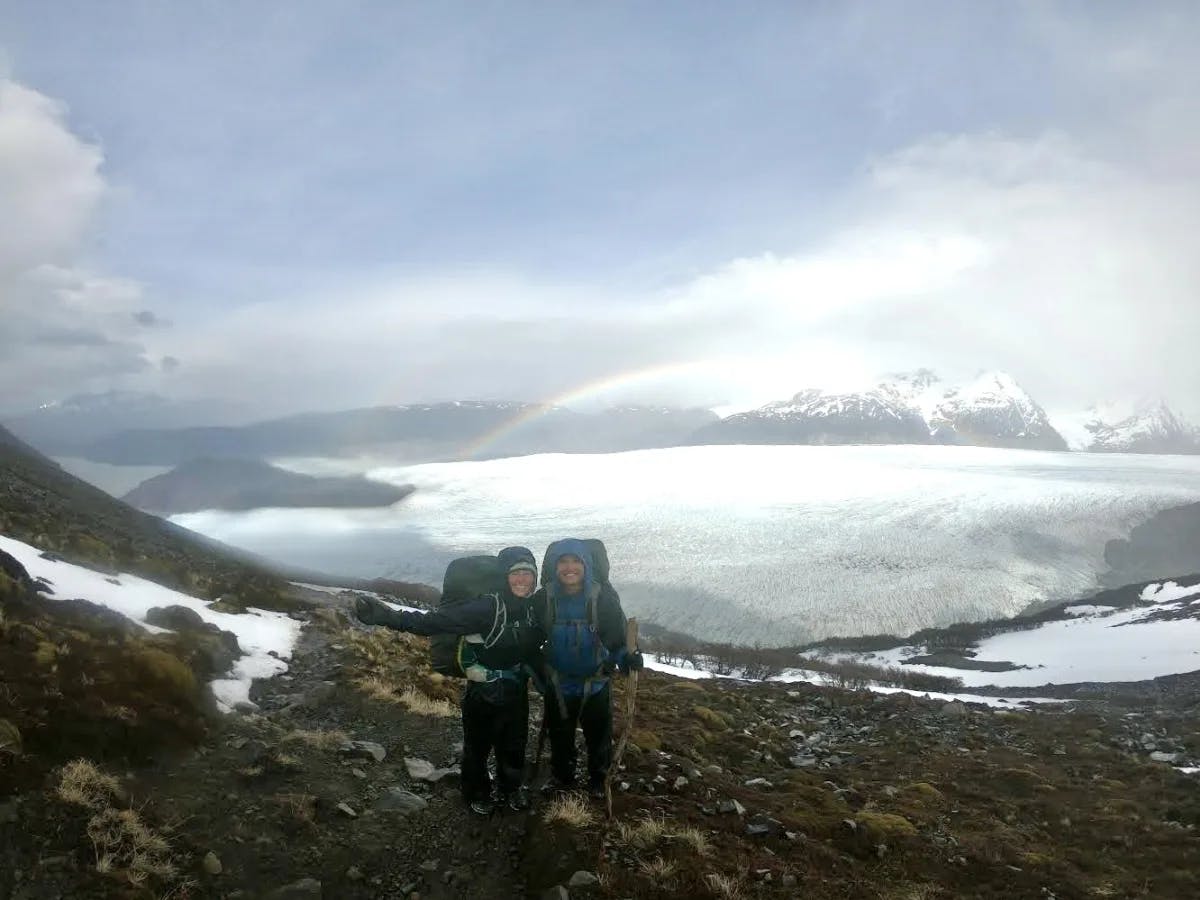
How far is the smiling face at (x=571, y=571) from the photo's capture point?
636 centimetres

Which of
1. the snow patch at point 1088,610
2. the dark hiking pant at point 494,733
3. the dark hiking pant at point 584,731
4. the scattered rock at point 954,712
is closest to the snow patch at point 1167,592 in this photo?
the snow patch at point 1088,610

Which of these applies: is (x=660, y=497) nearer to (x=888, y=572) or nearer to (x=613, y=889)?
(x=888, y=572)

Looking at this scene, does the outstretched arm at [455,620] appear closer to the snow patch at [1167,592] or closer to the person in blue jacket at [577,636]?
the person in blue jacket at [577,636]

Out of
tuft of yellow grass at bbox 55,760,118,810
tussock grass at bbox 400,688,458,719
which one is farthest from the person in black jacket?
tussock grass at bbox 400,688,458,719

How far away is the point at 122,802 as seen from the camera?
5531 mm

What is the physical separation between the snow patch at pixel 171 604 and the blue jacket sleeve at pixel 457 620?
14.3 feet

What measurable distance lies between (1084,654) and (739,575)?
98.9 feet

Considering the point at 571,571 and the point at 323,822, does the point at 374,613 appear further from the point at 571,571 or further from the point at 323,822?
the point at 323,822

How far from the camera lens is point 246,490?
461ft

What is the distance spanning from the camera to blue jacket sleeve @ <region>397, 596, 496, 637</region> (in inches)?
238

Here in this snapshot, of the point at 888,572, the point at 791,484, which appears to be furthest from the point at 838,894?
the point at 791,484

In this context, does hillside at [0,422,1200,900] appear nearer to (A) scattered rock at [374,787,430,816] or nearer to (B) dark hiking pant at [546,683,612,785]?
(A) scattered rock at [374,787,430,816]

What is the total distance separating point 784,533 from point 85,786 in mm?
81757

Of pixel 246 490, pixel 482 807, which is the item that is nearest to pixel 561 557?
pixel 482 807
